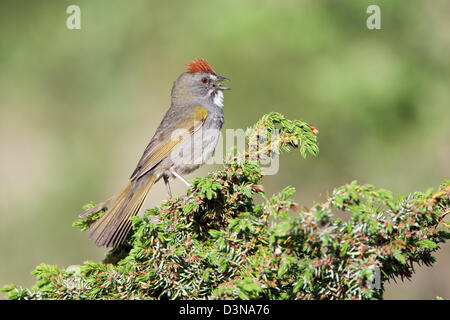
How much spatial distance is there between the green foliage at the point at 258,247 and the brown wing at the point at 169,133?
145 centimetres

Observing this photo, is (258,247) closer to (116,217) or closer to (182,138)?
A: (116,217)

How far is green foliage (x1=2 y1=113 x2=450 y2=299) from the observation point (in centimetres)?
177

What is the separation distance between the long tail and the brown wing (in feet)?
1.41

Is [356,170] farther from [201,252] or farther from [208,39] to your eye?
[201,252]

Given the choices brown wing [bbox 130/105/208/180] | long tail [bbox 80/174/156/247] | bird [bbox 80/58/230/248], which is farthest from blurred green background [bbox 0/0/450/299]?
long tail [bbox 80/174/156/247]

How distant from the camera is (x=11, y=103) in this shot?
6211 mm

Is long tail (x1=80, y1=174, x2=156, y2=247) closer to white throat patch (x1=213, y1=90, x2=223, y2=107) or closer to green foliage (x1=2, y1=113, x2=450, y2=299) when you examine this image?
green foliage (x1=2, y1=113, x2=450, y2=299)

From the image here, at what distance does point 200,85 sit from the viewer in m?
4.48

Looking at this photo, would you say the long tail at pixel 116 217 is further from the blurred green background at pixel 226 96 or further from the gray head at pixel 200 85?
the blurred green background at pixel 226 96

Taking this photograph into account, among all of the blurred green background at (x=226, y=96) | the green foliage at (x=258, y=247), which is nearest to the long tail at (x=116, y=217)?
the green foliage at (x=258, y=247)

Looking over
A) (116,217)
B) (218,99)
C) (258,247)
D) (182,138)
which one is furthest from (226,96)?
(258,247)

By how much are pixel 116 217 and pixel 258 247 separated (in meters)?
1.12

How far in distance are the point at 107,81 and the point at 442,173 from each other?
406cm

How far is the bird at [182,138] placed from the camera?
3350 mm
